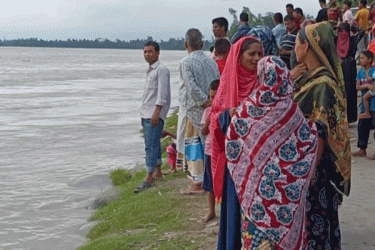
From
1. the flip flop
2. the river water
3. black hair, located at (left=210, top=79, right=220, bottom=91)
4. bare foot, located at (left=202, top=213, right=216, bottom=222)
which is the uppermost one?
black hair, located at (left=210, top=79, right=220, bottom=91)

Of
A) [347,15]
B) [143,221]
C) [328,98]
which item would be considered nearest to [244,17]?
[143,221]

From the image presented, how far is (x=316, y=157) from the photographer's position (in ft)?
12.4

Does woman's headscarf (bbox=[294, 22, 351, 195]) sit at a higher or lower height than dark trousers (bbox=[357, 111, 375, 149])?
higher

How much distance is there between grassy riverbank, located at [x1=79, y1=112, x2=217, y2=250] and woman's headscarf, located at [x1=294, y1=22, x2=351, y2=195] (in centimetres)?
183

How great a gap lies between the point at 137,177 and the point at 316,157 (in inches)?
271

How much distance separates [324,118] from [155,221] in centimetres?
362

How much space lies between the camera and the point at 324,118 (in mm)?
3867

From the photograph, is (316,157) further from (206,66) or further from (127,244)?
(206,66)

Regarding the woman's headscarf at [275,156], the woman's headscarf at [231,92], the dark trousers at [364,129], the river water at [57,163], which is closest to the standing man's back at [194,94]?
the river water at [57,163]

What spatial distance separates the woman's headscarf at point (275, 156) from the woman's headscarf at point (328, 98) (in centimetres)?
21

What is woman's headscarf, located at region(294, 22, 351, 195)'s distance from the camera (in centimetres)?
389

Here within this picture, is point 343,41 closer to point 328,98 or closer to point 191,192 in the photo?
point 191,192

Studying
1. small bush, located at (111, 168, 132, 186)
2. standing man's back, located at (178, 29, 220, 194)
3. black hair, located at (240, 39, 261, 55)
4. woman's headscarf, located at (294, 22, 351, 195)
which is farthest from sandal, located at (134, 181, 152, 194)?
woman's headscarf, located at (294, 22, 351, 195)

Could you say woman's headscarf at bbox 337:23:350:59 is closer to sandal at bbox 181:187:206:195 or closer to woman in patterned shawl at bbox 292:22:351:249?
sandal at bbox 181:187:206:195
